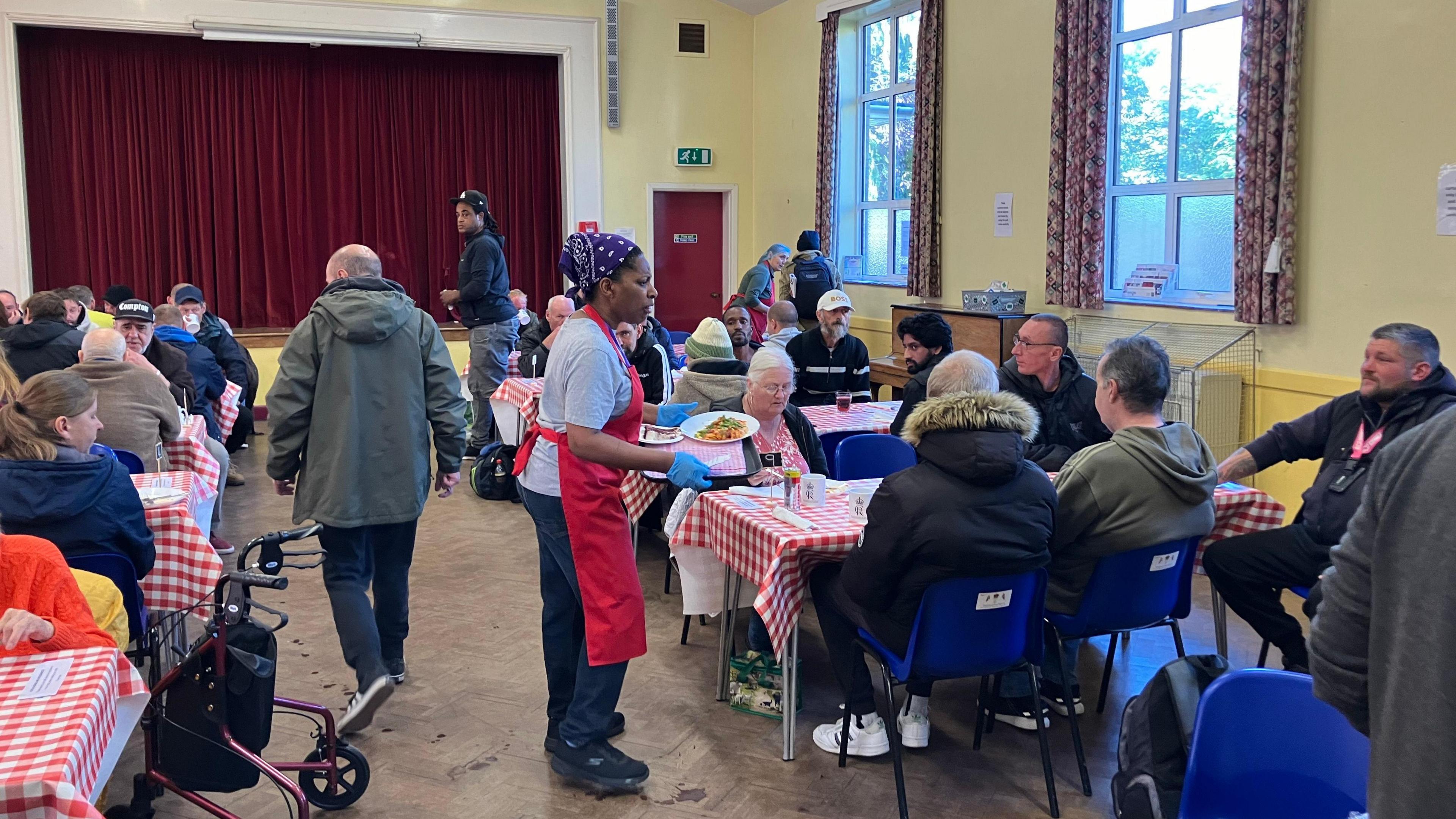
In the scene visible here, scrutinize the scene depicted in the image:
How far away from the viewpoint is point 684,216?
1124cm

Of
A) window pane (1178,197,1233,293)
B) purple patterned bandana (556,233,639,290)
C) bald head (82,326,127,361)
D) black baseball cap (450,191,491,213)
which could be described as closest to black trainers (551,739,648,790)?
purple patterned bandana (556,233,639,290)

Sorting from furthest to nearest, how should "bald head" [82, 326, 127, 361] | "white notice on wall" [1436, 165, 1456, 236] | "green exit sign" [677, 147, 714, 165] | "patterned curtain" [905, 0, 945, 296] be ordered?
"green exit sign" [677, 147, 714, 165], "patterned curtain" [905, 0, 945, 296], "white notice on wall" [1436, 165, 1456, 236], "bald head" [82, 326, 127, 361]

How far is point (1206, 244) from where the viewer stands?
6348 millimetres

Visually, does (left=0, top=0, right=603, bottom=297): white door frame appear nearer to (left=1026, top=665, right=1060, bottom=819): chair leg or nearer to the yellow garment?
the yellow garment

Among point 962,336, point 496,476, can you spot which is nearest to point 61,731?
point 496,476

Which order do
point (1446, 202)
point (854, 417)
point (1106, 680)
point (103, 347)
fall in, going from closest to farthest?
1. point (1106, 680)
2. point (103, 347)
3. point (1446, 202)
4. point (854, 417)

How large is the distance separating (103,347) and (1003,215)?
548 centimetres

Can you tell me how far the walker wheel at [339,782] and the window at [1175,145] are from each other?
4887mm

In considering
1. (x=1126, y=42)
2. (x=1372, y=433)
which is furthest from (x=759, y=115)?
(x=1372, y=433)

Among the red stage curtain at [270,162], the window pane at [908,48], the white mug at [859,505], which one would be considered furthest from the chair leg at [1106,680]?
the red stage curtain at [270,162]

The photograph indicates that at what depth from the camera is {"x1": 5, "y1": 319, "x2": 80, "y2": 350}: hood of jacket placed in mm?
5230

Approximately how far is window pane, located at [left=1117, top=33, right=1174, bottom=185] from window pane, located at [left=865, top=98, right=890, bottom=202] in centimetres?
279

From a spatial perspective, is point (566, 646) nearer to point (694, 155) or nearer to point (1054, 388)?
point (1054, 388)

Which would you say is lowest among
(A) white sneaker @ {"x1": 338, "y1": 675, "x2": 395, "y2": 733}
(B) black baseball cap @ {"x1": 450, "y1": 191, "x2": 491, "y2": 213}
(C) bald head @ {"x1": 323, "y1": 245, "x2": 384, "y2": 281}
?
(A) white sneaker @ {"x1": 338, "y1": 675, "x2": 395, "y2": 733}
